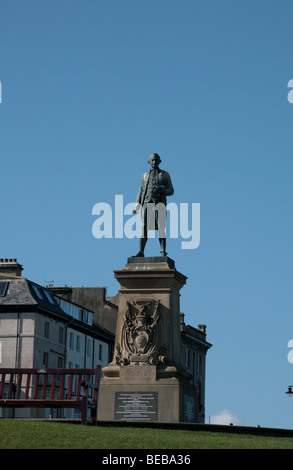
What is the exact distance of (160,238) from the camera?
120 feet

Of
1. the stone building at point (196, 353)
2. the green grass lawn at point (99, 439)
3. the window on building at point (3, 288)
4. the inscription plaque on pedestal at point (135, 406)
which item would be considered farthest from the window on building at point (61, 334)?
the green grass lawn at point (99, 439)

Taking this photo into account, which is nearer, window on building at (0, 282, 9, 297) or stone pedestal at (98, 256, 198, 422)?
stone pedestal at (98, 256, 198, 422)

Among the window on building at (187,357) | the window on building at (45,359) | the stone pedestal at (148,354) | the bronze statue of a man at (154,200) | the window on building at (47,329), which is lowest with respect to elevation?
the stone pedestal at (148,354)

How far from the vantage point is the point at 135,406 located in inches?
1332

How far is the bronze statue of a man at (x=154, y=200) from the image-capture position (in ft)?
120

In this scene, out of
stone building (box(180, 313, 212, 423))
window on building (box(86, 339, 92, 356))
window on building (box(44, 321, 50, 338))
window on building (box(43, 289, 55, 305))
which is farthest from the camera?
stone building (box(180, 313, 212, 423))

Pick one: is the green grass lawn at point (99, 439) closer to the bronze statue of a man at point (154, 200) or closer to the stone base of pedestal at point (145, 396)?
the stone base of pedestal at point (145, 396)

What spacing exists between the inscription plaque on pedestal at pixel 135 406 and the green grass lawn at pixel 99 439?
7695 millimetres

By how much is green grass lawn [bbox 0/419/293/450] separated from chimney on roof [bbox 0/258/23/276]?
6709 centimetres

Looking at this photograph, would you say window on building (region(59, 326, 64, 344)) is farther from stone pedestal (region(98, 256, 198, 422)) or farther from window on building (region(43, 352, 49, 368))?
stone pedestal (region(98, 256, 198, 422))

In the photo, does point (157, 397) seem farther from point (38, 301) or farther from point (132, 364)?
point (38, 301)

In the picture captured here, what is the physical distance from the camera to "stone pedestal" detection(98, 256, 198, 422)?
111 ft

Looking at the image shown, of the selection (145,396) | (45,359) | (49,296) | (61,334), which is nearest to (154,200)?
(145,396)

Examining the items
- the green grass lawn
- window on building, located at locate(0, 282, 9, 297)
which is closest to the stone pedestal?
the green grass lawn
